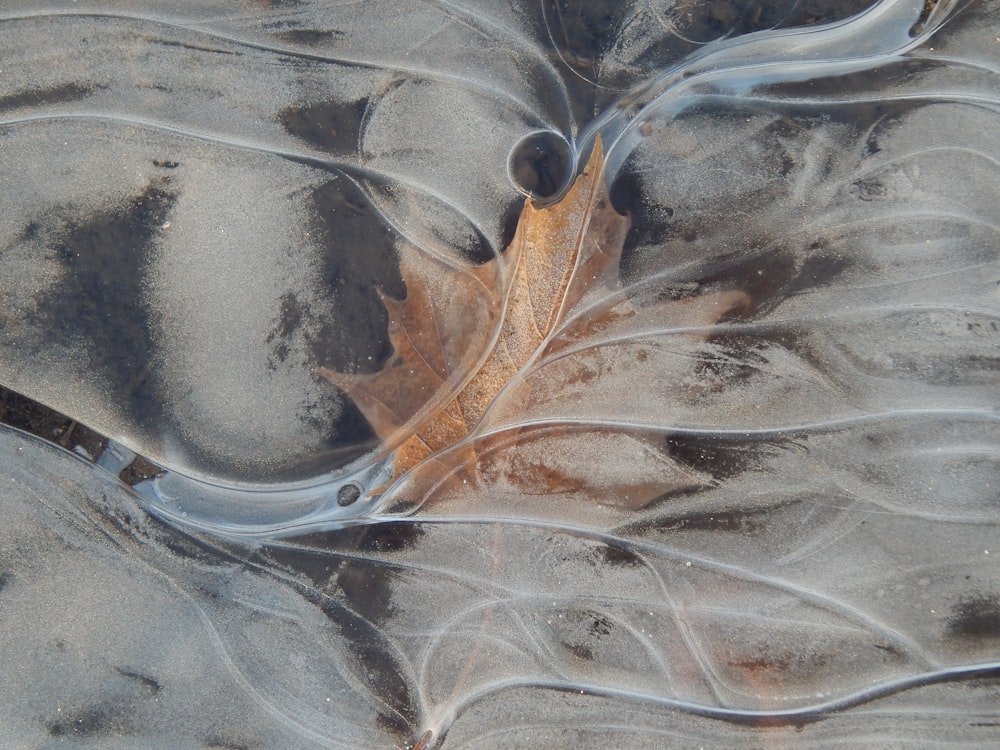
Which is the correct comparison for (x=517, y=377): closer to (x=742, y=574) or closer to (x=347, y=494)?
(x=347, y=494)

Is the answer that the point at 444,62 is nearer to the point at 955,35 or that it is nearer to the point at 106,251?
the point at 106,251

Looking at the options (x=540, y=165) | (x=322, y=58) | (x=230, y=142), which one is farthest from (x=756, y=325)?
(x=230, y=142)

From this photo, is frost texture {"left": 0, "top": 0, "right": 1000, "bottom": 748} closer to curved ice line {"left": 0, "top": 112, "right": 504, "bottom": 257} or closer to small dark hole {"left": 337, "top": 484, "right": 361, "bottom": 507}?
curved ice line {"left": 0, "top": 112, "right": 504, "bottom": 257}

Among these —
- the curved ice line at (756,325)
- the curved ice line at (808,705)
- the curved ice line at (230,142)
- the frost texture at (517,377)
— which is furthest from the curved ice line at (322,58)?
the curved ice line at (808,705)

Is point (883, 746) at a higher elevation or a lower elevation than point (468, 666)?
higher

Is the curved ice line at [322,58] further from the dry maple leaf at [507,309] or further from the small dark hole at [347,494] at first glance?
the small dark hole at [347,494]

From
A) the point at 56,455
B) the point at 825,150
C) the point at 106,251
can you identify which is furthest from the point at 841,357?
the point at 56,455
